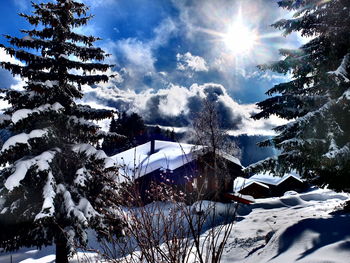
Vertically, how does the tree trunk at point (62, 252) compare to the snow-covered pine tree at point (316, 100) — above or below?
below

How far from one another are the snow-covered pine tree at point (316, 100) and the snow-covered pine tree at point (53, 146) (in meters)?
6.25

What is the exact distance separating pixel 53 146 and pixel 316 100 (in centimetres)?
1021

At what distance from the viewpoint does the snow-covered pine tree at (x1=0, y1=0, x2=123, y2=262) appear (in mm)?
7664

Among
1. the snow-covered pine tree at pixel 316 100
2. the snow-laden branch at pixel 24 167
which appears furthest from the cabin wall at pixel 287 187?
the snow-laden branch at pixel 24 167

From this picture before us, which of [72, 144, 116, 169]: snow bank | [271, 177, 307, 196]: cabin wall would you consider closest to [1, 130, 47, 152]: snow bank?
[72, 144, 116, 169]: snow bank

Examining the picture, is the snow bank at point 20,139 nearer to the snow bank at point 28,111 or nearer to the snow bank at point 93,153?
the snow bank at point 28,111

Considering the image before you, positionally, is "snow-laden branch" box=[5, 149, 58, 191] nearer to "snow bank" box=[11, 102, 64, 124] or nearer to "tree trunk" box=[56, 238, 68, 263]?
"snow bank" box=[11, 102, 64, 124]

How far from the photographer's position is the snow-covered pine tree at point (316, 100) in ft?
25.1

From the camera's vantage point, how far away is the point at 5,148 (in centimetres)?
711

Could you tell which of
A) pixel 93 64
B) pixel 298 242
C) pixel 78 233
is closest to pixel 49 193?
pixel 78 233

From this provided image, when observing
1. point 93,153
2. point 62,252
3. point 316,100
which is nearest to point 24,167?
point 93,153

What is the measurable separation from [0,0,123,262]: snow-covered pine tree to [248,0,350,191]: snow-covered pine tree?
6251mm

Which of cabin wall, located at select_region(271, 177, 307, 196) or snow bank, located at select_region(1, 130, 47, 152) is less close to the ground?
snow bank, located at select_region(1, 130, 47, 152)

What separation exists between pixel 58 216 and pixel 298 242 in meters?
7.58
